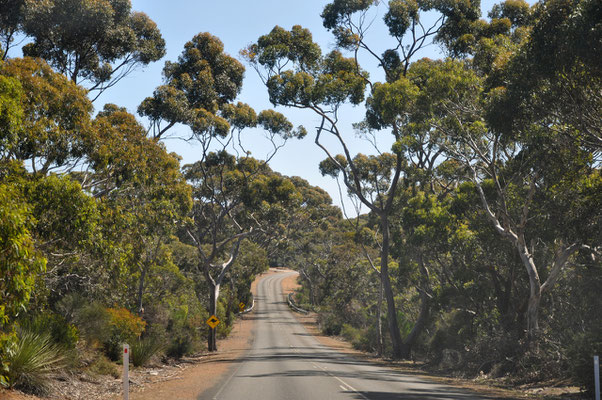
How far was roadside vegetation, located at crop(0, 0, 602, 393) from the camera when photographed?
12.1 meters

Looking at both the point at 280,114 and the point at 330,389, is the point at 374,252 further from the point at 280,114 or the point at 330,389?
the point at 330,389

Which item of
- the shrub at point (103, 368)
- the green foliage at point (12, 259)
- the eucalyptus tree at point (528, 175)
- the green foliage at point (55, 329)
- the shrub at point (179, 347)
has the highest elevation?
the eucalyptus tree at point (528, 175)

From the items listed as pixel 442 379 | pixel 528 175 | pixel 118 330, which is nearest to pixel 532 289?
pixel 528 175

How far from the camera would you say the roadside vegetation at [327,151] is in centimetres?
1209

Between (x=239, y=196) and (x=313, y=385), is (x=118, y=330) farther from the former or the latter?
(x=239, y=196)

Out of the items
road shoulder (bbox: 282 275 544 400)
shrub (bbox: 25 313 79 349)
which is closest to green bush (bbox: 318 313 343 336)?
road shoulder (bbox: 282 275 544 400)

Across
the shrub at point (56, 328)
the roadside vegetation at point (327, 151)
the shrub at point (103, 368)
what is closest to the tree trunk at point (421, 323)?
the roadside vegetation at point (327, 151)

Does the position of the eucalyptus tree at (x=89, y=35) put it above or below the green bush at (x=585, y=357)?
above

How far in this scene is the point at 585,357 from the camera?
587 inches

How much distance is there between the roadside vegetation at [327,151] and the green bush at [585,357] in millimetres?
78

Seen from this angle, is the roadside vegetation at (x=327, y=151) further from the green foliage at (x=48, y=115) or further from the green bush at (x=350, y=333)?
the green bush at (x=350, y=333)

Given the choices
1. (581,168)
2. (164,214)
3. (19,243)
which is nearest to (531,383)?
(581,168)

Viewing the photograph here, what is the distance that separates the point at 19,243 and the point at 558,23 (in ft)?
36.7

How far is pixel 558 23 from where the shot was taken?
38.1ft
